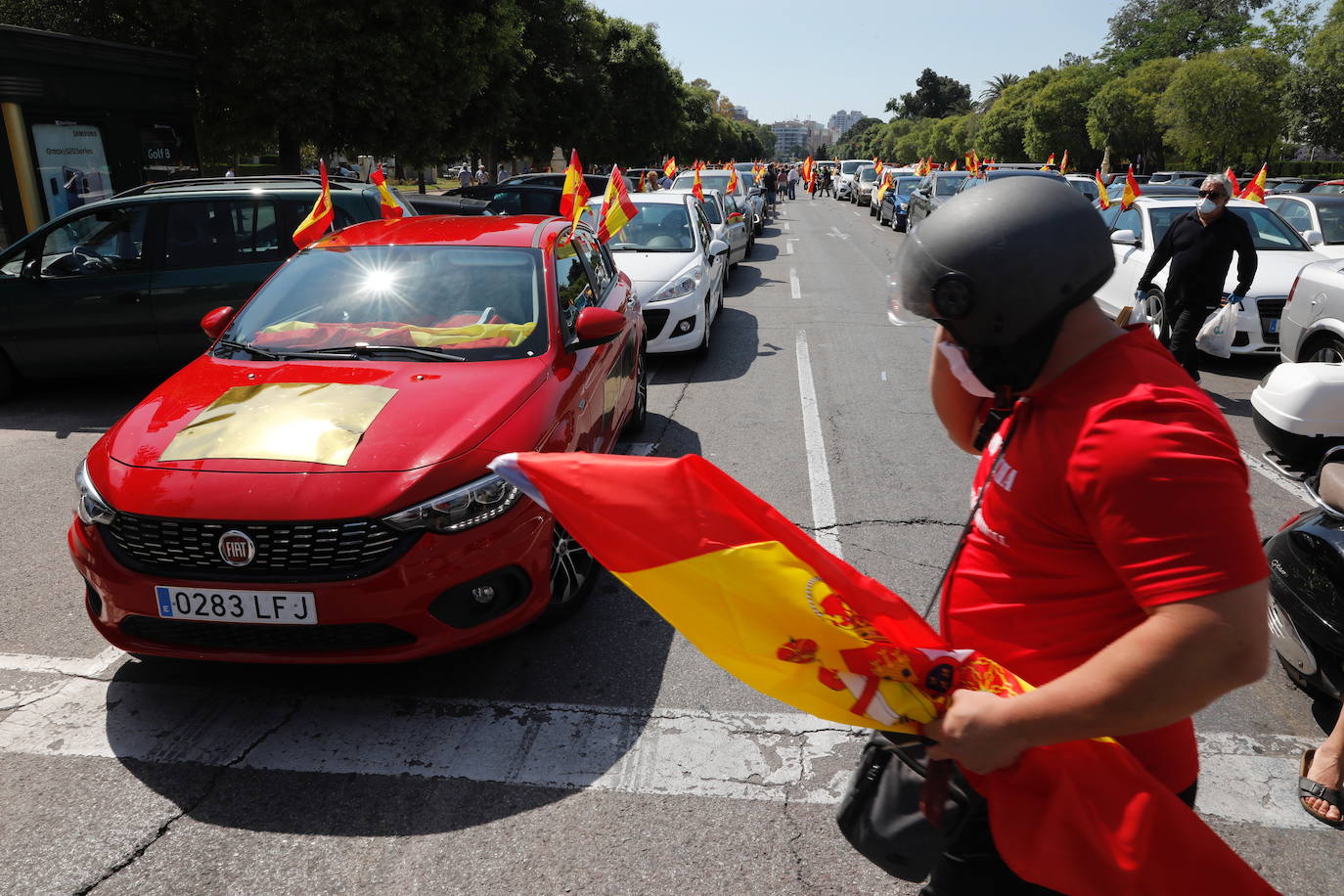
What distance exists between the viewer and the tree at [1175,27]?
6981 centimetres

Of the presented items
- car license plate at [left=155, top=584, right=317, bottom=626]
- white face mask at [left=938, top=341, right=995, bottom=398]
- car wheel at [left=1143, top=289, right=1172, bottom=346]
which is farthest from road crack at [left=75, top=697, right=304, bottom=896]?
car wheel at [left=1143, top=289, right=1172, bottom=346]

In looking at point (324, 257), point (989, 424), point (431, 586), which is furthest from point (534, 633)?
point (989, 424)

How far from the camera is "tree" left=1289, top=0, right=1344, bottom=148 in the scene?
30.0m

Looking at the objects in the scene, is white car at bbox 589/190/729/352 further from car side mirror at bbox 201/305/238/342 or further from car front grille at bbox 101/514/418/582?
car front grille at bbox 101/514/418/582

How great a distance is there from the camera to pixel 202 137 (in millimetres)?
17688

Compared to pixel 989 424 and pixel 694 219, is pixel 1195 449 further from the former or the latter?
pixel 694 219

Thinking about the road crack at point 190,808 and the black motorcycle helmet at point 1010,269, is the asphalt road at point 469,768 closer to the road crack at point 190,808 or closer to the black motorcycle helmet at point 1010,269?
the road crack at point 190,808

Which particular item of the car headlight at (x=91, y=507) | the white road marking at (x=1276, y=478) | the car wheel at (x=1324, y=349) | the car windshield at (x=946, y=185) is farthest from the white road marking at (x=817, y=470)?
the car windshield at (x=946, y=185)

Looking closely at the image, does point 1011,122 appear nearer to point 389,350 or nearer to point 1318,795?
point 389,350

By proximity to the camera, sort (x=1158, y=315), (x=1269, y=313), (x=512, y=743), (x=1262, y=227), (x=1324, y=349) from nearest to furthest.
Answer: (x=512, y=743) < (x=1324, y=349) < (x=1158, y=315) < (x=1269, y=313) < (x=1262, y=227)

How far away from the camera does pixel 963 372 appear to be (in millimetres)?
1568

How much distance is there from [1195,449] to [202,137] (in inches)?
780

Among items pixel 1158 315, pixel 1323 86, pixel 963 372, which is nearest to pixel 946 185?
pixel 1323 86

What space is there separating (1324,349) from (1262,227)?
4.16m
